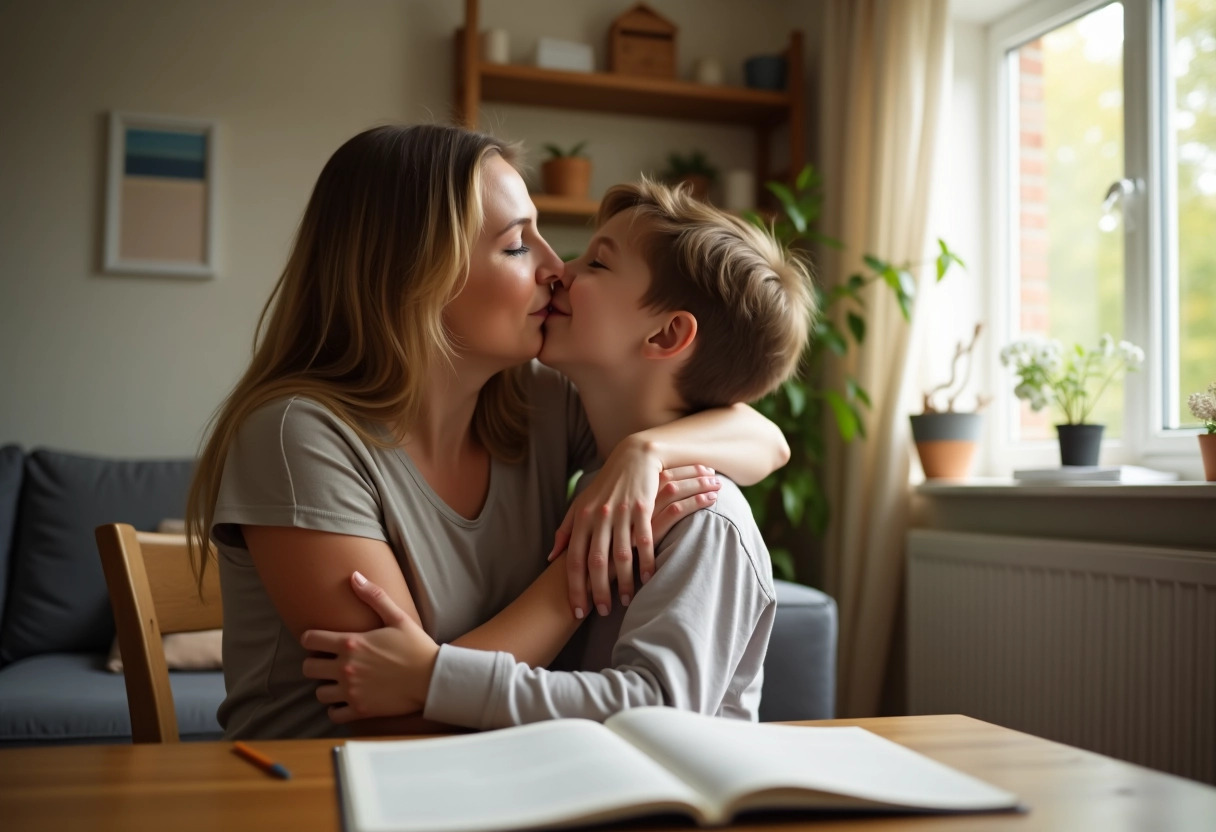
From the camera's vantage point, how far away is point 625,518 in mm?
1063

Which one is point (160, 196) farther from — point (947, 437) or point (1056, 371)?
point (1056, 371)

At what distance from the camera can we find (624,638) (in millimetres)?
964

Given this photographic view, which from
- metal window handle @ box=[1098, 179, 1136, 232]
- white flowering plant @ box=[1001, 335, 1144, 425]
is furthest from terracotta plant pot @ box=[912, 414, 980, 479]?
metal window handle @ box=[1098, 179, 1136, 232]

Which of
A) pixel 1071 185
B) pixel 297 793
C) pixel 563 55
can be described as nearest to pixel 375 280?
pixel 297 793

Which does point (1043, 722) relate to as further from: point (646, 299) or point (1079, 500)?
point (646, 299)

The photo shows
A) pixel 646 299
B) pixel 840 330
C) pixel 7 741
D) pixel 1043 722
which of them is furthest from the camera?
pixel 840 330

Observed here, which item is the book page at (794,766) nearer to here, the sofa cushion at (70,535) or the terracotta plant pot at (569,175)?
the sofa cushion at (70,535)

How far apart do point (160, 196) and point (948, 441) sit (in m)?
2.57

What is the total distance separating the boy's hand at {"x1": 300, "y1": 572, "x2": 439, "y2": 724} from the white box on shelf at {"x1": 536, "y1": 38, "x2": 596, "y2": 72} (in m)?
2.80

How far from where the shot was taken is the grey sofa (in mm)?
2203

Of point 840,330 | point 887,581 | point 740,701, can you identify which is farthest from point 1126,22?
point 740,701

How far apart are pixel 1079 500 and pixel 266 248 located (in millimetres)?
2591

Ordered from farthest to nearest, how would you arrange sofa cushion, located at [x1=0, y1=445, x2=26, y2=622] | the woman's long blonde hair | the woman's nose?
sofa cushion, located at [x1=0, y1=445, x2=26, y2=622] < the woman's nose < the woman's long blonde hair

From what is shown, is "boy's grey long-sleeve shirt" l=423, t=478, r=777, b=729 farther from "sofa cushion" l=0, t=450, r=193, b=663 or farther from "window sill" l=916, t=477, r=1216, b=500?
"sofa cushion" l=0, t=450, r=193, b=663
